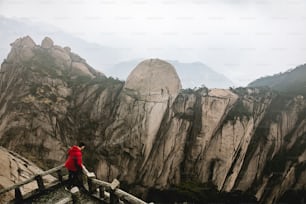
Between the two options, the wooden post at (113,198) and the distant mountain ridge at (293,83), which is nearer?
the wooden post at (113,198)

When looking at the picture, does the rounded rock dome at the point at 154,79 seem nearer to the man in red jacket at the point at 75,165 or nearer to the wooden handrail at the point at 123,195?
the man in red jacket at the point at 75,165

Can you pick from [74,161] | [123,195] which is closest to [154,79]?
[74,161]

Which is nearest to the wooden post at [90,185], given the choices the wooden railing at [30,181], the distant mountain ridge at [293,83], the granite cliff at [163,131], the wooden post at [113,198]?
the wooden post at [113,198]

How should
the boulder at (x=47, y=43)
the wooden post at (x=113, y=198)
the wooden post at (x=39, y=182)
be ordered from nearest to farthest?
the wooden post at (x=113, y=198) < the wooden post at (x=39, y=182) < the boulder at (x=47, y=43)

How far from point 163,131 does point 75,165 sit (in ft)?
63.4

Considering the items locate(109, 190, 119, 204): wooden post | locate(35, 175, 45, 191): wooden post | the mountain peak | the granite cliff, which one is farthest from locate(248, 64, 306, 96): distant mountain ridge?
locate(35, 175, 45, 191): wooden post

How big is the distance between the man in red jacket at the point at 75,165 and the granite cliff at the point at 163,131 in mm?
17492

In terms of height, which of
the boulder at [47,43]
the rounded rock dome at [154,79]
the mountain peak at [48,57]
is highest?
the boulder at [47,43]

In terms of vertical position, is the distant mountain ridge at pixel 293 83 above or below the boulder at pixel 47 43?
below

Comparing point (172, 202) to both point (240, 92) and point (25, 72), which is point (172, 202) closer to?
point (240, 92)

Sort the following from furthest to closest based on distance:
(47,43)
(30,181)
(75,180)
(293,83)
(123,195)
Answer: (293,83) < (47,43) < (75,180) < (30,181) < (123,195)

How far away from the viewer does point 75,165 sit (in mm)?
11125

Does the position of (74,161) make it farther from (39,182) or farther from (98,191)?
(39,182)

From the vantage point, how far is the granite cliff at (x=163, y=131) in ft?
95.0
